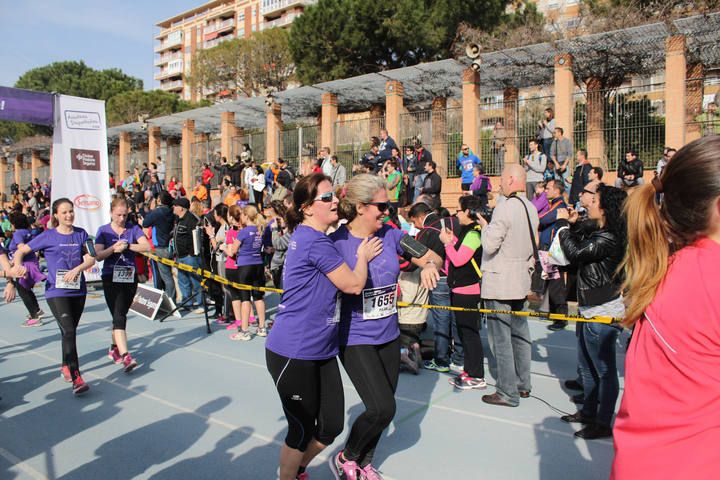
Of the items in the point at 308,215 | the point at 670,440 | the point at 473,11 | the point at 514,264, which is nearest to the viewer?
the point at 670,440

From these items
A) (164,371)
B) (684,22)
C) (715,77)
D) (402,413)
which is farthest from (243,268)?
A: (715,77)

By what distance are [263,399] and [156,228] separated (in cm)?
689

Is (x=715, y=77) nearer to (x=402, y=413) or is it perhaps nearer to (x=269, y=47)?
(x=402, y=413)

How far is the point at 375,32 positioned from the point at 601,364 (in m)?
26.3

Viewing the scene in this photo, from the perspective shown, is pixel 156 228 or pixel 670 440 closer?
pixel 670 440

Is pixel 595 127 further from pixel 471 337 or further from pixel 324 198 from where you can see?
pixel 324 198

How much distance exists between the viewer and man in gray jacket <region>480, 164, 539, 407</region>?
16.7ft

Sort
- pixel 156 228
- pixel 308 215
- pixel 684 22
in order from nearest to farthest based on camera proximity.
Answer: pixel 308 215 → pixel 156 228 → pixel 684 22

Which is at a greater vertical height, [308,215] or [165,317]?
[308,215]

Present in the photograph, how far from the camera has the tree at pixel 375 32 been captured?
88.4 feet

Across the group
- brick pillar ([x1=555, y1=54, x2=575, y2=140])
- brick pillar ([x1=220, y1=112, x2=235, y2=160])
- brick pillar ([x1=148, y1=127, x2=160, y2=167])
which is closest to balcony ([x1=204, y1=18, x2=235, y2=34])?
brick pillar ([x1=148, y1=127, x2=160, y2=167])

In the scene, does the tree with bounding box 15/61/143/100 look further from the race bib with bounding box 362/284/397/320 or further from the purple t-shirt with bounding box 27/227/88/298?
the race bib with bounding box 362/284/397/320

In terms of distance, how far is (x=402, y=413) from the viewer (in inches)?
207

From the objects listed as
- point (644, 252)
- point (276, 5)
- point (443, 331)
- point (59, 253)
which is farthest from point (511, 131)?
point (276, 5)
